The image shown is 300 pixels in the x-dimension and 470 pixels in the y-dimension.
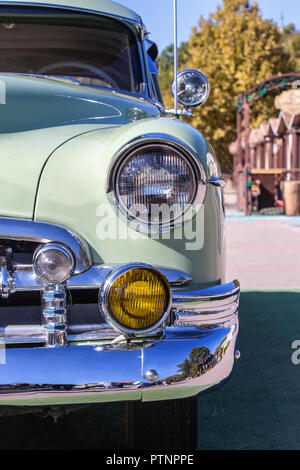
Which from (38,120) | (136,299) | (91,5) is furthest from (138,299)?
(91,5)

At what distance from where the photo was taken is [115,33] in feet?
9.69

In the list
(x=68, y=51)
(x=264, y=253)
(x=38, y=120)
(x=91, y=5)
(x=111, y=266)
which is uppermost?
(x=91, y=5)

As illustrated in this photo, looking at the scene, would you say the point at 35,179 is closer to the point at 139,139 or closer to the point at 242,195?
the point at 139,139

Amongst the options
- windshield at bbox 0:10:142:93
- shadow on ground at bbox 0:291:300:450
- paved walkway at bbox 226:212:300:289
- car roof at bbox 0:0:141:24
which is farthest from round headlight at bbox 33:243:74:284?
paved walkway at bbox 226:212:300:289

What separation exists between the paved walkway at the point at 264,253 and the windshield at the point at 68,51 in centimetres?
290

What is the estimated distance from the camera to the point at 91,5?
2914mm

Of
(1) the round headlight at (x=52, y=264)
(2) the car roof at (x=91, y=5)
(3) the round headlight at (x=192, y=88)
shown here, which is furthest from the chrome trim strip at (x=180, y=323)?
(2) the car roof at (x=91, y=5)

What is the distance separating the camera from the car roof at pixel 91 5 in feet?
9.36

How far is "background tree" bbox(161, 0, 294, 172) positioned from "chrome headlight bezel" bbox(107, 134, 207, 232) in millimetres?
20168

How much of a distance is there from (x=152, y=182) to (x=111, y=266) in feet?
0.92

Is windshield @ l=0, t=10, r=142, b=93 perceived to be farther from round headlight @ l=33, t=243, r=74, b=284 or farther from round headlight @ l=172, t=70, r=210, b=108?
round headlight @ l=33, t=243, r=74, b=284

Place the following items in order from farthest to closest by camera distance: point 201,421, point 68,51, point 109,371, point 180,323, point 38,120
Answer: point 68,51
point 201,421
point 38,120
point 180,323
point 109,371

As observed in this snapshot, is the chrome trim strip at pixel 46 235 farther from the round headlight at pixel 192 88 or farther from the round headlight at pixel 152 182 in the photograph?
the round headlight at pixel 192 88

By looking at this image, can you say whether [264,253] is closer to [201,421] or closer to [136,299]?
[201,421]
